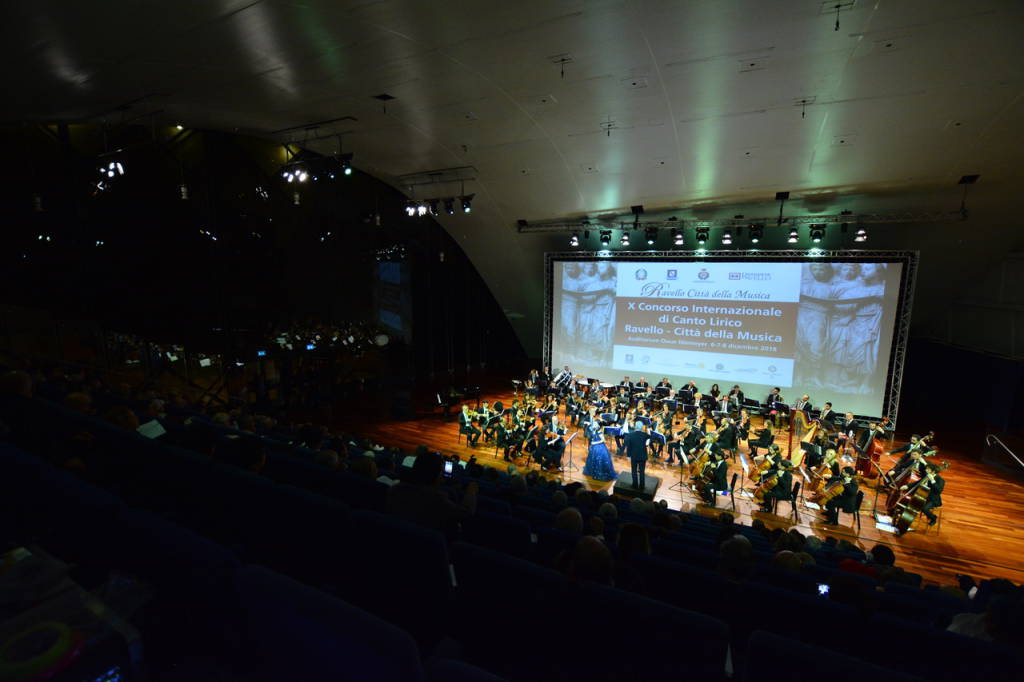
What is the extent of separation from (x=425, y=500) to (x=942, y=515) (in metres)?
8.97

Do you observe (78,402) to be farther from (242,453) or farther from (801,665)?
(801,665)

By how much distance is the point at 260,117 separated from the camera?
8320 millimetres

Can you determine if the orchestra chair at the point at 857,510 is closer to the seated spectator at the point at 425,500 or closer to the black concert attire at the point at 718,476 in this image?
the black concert attire at the point at 718,476

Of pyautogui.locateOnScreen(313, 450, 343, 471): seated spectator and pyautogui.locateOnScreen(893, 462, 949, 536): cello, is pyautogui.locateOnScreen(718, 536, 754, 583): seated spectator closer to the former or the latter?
pyautogui.locateOnScreen(313, 450, 343, 471): seated spectator

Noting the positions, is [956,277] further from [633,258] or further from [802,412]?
[633,258]

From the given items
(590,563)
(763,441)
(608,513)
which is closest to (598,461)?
(763,441)

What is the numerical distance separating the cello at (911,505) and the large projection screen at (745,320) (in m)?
5.50

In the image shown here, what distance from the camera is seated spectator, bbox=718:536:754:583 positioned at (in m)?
2.74

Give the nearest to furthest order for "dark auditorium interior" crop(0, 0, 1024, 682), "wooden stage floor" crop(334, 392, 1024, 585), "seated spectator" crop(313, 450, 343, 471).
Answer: "dark auditorium interior" crop(0, 0, 1024, 682), "seated spectator" crop(313, 450, 343, 471), "wooden stage floor" crop(334, 392, 1024, 585)

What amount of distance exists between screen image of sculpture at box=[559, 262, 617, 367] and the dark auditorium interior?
0.13 m

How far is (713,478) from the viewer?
288 inches

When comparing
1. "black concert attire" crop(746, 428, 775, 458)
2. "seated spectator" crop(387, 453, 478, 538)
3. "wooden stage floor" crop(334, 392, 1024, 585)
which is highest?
"seated spectator" crop(387, 453, 478, 538)

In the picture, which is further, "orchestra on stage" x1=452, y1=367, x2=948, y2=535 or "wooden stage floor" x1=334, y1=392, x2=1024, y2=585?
"orchestra on stage" x1=452, y1=367, x2=948, y2=535

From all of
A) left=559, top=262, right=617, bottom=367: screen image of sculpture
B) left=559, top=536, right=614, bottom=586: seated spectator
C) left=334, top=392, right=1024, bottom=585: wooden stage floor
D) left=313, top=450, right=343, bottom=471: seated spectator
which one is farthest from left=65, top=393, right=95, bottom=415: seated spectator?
left=559, top=262, right=617, bottom=367: screen image of sculpture
